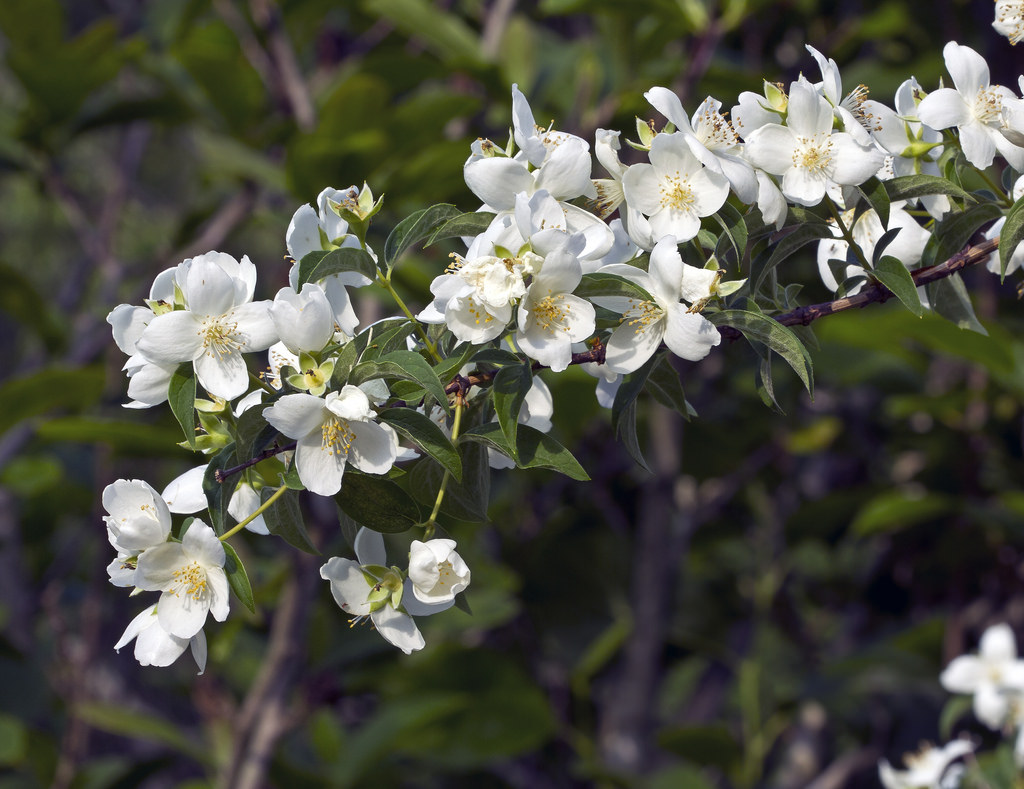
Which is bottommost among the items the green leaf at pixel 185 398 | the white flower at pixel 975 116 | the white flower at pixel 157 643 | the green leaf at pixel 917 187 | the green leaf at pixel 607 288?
the white flower at pixel 157 643

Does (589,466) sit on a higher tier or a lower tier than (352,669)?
higher

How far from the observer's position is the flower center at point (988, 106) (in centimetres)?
66

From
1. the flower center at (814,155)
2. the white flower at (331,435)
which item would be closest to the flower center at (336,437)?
the white flower at (331,435)

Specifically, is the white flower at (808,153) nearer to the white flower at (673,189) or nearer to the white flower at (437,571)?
the white flower at (673,189)

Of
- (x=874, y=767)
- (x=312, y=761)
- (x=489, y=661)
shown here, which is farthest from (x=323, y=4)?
(x=874, y=767)

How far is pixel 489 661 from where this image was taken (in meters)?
1.93

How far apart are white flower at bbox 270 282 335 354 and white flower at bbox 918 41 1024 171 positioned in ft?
1.36

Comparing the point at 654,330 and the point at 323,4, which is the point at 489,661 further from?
the point at 654,330

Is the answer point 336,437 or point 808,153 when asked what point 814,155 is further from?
point 336,437

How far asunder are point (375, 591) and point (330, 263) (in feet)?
0.67

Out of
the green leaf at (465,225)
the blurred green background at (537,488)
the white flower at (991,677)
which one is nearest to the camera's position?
the green leaf at (465,225)

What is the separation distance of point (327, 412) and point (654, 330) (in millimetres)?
199

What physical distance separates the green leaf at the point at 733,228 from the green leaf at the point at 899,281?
85mm

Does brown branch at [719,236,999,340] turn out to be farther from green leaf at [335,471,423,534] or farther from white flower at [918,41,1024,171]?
green leaf at [335,471,423,534]
